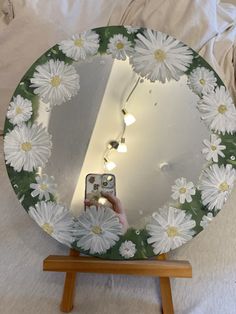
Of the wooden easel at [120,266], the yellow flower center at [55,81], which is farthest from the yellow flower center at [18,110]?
the wooden easel at [120,266]

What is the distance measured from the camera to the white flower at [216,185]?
0.88 meters

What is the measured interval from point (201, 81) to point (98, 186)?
1.31 feet

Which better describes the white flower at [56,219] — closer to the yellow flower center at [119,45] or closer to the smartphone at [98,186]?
the smartphone at [98,186]

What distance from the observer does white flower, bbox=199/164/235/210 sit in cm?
88

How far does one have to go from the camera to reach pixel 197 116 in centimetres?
95

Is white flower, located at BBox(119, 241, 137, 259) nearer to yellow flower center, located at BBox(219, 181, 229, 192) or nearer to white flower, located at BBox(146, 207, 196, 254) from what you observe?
white flower, located at BBox(146, 207, 196, 254)

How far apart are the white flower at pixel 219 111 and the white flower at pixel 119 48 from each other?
0.25 metres

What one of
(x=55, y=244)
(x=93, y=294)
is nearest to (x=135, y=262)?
(x=93, y=294)

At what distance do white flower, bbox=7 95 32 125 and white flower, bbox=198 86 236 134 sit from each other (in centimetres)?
45

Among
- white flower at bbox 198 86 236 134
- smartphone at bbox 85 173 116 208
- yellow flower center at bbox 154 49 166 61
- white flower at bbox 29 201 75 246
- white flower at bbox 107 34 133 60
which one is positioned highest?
white flower at bbox 107 34 133 60

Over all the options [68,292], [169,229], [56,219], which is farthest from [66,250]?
[169,229]

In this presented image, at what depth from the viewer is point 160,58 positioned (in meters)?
0.97

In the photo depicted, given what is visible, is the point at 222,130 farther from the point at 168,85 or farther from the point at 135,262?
the point at 135,262

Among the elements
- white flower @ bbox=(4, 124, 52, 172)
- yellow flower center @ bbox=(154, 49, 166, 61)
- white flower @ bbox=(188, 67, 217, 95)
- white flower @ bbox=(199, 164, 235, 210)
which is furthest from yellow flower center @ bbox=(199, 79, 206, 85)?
white flower @ bbox=(4, 124, 52, 172)
